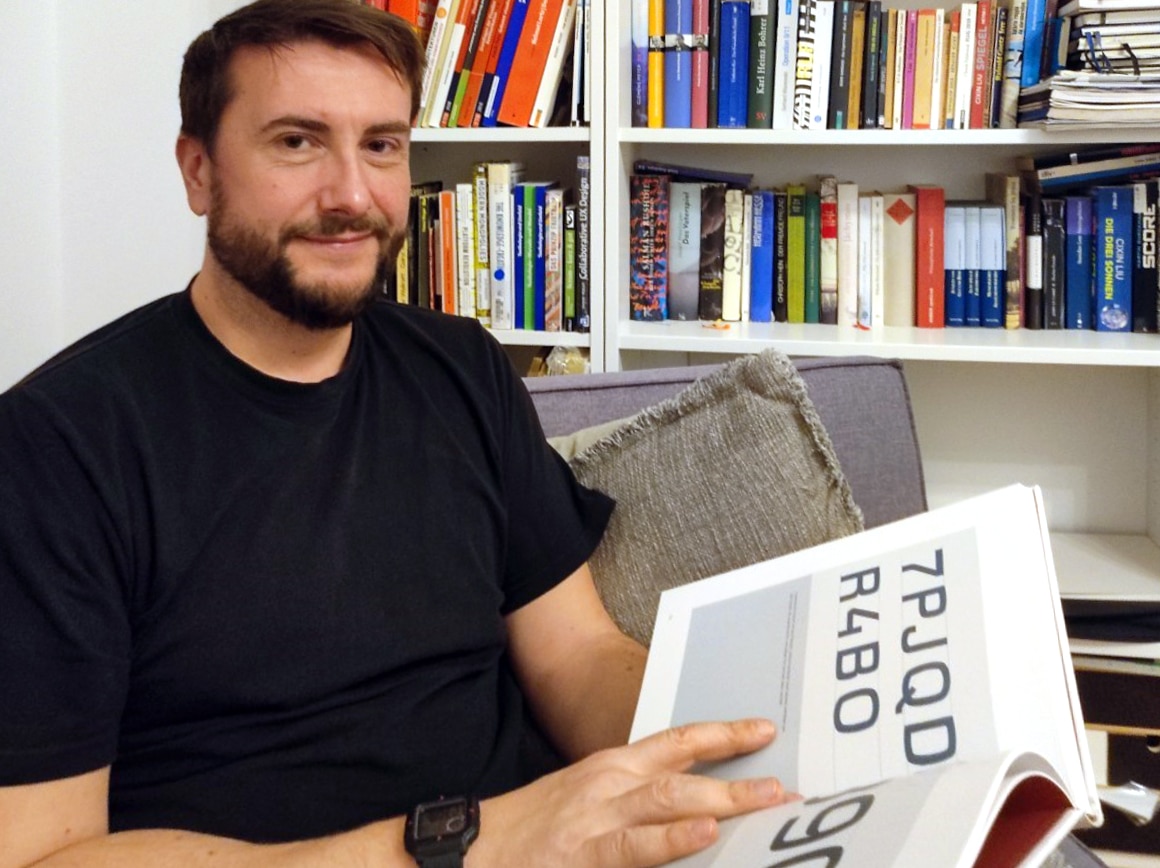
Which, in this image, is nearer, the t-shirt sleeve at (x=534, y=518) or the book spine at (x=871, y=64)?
the t-shirt sleeve at (x=534, y=518)

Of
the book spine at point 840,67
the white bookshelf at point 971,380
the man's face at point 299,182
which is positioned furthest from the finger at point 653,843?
the book spine at point 840,67

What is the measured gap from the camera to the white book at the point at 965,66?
1.76 m

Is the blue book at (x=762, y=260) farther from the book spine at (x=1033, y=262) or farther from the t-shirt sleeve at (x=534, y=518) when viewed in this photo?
the t-shirt sleeve at (x=534, y=518)

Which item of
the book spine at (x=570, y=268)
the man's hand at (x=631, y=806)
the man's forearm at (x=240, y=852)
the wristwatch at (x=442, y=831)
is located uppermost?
the book spine at (x=570, y=268)

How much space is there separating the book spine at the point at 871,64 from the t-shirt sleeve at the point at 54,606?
1.34 meters

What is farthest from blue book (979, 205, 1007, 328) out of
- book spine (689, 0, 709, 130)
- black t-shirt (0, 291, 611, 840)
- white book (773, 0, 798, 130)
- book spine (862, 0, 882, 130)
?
black t-shirt (0, 291, 611, 840)

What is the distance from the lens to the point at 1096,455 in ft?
6.59

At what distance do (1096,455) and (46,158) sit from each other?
5.79 feet

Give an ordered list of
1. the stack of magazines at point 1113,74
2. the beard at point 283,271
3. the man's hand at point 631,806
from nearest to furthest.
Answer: the man's hand at point 631,806 → the beard at point 283,271 → the stack of magazines at point 1113,74

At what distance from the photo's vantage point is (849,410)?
1.32m

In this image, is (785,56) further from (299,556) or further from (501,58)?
(299,556)

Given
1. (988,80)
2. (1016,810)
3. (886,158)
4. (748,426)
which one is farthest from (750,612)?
(886,158)

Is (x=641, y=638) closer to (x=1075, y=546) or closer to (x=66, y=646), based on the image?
(x=66, y=646)

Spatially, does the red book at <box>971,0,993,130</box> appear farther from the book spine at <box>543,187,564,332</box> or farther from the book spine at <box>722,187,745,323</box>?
the book spine at <box>543,187,564,332</box>
